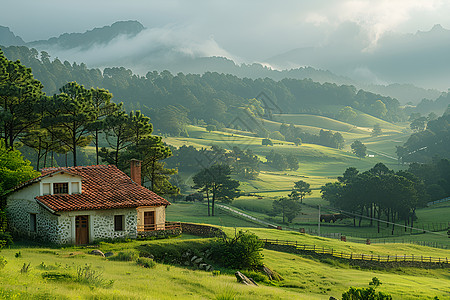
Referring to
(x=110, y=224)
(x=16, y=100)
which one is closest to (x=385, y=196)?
(x=110, y=224)

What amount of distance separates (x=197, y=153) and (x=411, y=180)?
7850cm

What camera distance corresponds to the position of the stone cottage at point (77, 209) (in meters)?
38.2

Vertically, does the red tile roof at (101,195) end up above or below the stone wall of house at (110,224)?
above

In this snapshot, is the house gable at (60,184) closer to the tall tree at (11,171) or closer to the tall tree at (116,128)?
the tall tree at (11,171)

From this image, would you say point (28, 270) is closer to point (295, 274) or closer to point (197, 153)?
point (295, 274)

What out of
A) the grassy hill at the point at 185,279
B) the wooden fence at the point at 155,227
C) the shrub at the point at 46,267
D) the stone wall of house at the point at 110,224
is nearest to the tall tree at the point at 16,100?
the stone wall of house at the point at 110,224

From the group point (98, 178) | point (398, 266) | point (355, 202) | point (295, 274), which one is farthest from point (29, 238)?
point (355, 202)

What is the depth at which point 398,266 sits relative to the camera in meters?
49.2

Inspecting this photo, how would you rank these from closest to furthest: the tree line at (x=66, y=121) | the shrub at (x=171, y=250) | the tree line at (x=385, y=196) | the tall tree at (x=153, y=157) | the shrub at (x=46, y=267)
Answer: the shrub at (x=46, y=267) < the shrub at (x=171, y=250) < the tree line at (x=66, y=121) < the tall tree at (x=153, y=157) < the tree line at (x=385, y=196)

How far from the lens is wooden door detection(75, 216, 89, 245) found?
1523 inches

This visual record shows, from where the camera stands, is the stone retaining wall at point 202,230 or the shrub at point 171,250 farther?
the stone retaining wall at point 202,230

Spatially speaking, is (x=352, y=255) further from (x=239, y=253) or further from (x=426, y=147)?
(x=426, y=147)

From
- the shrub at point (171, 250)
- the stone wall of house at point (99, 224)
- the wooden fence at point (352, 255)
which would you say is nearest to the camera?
→ the shrub at point (171, 250)

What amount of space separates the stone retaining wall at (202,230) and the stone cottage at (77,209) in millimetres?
5353
